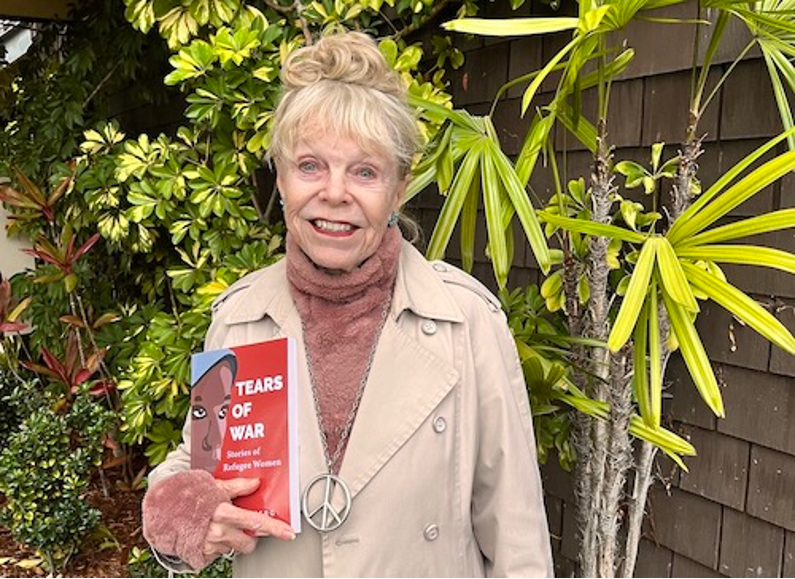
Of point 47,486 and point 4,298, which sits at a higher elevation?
point 4,298

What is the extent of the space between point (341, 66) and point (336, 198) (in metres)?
0.22

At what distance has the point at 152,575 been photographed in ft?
8.98

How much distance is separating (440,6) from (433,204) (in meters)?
0.75

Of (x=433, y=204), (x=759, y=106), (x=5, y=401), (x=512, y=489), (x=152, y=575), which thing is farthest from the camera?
(x=5, y=401)

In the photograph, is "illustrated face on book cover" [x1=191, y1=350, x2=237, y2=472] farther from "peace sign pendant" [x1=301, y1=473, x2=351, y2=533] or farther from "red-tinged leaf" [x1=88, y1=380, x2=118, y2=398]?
"red-tinged leaf" [x1=88, y1=380, x2=118, y2=398]

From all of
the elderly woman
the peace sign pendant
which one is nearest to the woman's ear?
the elderly woman

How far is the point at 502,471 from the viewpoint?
1.30m

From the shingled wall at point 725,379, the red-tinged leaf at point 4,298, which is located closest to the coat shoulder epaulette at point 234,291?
the shingled wall at point 725,379

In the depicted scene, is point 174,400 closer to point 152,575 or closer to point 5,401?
point 152,575

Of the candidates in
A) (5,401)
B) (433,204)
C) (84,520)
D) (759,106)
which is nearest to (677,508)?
(759,106)

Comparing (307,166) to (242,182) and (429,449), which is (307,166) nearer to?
(429,449)

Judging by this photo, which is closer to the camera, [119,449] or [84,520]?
[84,520]

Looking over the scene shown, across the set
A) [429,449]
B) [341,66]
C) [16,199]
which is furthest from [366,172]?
[16,199]

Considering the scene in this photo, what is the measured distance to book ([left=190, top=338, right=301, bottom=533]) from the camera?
1.14m
